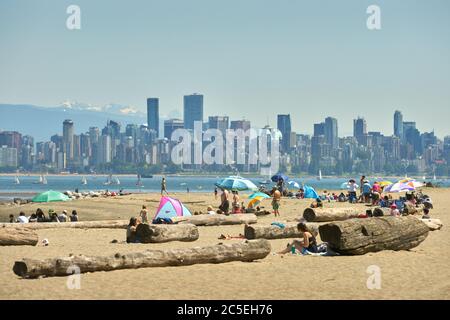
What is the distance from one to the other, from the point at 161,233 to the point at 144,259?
5.14 m

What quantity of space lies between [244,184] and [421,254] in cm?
2212

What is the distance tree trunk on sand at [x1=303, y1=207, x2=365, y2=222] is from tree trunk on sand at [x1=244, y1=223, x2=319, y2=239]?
433 cm

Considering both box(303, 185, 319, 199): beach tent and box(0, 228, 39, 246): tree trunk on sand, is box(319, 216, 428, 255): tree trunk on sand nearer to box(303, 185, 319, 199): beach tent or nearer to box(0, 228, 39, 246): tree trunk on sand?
box(0, 228, 39, 246): tree trunk on sand

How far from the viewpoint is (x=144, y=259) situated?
55.2ft

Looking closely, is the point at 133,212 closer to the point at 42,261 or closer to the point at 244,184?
the point at 244,184

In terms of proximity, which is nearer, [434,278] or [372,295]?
[372,295]

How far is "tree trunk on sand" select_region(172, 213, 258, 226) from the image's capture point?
92.4 ft

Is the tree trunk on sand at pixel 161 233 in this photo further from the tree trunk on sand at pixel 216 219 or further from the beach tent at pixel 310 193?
the beach tent at pixel 310 193

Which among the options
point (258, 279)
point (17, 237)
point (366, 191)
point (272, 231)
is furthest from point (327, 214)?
point (258, 279)

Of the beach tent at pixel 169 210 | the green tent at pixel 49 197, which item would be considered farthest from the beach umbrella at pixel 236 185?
the beach tent at pixel 169 210

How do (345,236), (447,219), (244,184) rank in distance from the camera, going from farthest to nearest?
(244,184), (447,219), (345,236)
